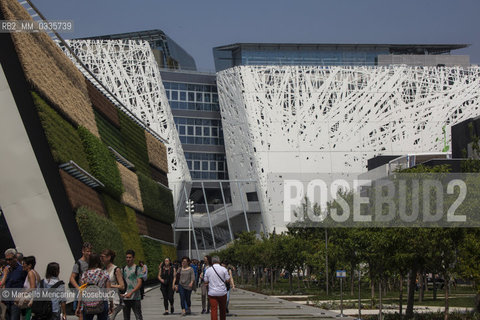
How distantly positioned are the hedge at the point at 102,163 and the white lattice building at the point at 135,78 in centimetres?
4025

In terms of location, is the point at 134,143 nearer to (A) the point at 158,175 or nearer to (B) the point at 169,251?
(A) the point at 158,175

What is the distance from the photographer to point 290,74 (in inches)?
2987

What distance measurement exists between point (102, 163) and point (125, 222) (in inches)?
223

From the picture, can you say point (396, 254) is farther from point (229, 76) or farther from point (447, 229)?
point (229, 76)

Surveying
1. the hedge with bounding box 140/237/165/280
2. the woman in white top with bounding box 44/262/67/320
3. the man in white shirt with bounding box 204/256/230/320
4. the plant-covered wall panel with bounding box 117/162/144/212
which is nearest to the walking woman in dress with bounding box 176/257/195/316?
the man in white shirt with bounding box 204/256/230/320

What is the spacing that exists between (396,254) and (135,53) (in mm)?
62222

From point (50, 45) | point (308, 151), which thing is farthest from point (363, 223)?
point (308, 151)

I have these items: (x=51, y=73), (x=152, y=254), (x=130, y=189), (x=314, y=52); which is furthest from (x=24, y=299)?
(x=314, y=52)

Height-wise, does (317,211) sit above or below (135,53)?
below

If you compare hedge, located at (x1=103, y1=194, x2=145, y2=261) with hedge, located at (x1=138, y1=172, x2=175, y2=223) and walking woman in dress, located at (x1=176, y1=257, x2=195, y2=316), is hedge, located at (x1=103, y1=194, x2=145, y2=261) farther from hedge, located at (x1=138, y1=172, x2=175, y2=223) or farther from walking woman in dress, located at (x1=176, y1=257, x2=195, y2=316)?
walking woman in dress, located at (x1=176, y1=257, x2=195, y2=316)

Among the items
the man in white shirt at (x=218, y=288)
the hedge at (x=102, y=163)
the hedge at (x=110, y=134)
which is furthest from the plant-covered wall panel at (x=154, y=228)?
the man in white shirt at (x=218, y=288)

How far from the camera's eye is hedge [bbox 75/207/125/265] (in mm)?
25672

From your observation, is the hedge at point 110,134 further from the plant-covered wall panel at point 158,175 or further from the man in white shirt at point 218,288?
the man in white shirt at point 218,288

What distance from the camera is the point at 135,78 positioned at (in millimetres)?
78250
